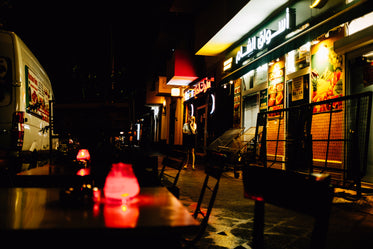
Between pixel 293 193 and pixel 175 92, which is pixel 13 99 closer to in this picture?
pixel 293 193

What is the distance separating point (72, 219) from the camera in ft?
4.91

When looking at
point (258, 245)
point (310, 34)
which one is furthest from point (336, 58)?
point (258, 245)

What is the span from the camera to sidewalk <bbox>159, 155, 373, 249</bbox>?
3279mm

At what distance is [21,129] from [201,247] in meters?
4.75

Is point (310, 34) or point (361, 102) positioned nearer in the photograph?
point (361, 102)

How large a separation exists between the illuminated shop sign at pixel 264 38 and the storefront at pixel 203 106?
3.48 metres

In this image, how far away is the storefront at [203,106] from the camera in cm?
1407

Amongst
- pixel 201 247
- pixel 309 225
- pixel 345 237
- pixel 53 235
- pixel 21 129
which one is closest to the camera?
pixel 53 235

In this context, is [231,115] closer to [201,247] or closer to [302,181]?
[201,247]

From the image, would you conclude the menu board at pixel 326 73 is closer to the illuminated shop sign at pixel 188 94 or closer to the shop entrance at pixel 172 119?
the illuminated shop sign at pixel 188 94

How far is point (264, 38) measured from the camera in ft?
29.5

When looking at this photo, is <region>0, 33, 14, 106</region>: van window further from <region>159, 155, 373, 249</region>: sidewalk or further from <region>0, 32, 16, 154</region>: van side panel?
<region>159, 155, 373, 249</region>: sidewalk

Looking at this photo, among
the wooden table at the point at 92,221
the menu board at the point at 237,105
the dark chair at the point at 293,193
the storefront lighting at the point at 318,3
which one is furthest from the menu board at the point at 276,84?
the wooden table at the point at 92,221

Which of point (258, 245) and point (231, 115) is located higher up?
point (231, 115)
